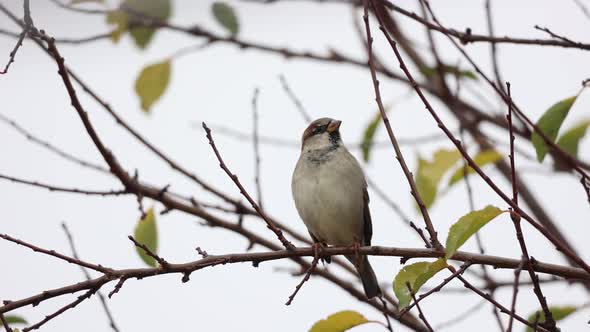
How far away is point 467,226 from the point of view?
6.28 feet

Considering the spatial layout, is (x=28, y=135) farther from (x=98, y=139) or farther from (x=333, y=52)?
(x=333, y=52)

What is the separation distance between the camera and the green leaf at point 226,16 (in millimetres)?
3668

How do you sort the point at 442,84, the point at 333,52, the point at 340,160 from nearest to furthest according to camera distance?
1. the point at 442,84
2. the point at 333,52
3. the point at 340,160

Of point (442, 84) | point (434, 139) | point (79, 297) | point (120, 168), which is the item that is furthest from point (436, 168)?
point (79, 297)

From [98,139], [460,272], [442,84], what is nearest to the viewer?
[460,272]

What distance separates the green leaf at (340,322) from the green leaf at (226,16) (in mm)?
1753

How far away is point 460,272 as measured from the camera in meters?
2.15

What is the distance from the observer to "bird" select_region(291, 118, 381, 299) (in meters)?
4.14

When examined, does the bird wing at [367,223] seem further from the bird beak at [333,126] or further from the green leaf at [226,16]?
the green leaf at [226,16]

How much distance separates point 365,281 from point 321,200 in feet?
1.61

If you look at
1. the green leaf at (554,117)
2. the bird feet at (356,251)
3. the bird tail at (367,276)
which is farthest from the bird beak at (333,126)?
the green leaf at (554,117)

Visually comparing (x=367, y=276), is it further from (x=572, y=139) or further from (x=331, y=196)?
(x=572, y=139)

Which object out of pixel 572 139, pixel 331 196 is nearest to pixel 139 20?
pixel 331 196

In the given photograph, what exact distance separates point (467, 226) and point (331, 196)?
7.29 feet
